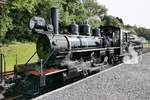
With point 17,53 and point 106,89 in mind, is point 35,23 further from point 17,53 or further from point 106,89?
point 17,53

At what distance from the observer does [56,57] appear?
12734mm

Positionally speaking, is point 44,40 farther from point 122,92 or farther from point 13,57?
point 13,57

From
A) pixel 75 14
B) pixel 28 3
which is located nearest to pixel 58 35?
pixel 28 3

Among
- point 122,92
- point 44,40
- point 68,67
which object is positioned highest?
point 44,40

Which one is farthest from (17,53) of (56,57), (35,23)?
(35,23)

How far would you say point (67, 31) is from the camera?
15.4 metres

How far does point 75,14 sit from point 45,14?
391 inches

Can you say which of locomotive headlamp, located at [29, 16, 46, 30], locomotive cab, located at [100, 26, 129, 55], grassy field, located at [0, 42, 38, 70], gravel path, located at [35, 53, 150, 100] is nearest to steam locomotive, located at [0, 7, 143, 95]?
locomotive headlamp, located at [29, 16, 46, 30]

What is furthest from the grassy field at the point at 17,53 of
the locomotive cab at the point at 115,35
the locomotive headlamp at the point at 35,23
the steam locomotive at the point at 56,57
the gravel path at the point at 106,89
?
the gravel path at the point at 106,89

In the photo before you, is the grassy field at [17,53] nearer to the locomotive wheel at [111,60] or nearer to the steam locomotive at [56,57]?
the locomotive wheel at [111,60]

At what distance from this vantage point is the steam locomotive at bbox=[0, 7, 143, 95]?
11.2 metres

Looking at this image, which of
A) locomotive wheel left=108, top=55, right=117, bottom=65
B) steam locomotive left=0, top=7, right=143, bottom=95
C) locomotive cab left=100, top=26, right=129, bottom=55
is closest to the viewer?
steam locomotive left=0, top=7, right=143, bottom=95

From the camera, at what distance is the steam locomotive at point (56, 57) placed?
11.2 metres

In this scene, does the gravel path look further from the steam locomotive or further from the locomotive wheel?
the locomotive wheel
